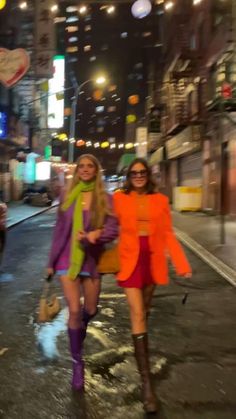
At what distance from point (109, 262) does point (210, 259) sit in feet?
27.3

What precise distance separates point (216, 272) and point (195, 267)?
2.43 ft

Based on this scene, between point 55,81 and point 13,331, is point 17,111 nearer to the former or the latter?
point 55,81

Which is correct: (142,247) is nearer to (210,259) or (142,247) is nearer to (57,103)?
(210,259)

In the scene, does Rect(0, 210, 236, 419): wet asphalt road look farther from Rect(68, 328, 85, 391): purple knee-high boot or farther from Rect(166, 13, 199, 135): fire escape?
Rect(166, 13, 199, 135): fire escape

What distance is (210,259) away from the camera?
491 inches

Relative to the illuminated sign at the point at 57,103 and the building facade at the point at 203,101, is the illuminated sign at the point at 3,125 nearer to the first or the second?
the building facade at the point at 203,101

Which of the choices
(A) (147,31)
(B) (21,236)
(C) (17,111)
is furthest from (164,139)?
(B) (21,236)

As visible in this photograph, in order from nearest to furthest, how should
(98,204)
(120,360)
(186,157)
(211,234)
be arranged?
(98,204) < (120,360) < (211,234) < (186,157)

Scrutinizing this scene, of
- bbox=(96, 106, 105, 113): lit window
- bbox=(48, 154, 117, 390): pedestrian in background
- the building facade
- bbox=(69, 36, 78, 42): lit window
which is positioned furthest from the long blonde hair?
bbox=(96, 106, 105, 113): lit window

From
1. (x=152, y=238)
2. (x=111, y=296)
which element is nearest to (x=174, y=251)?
(x=152, y=238)

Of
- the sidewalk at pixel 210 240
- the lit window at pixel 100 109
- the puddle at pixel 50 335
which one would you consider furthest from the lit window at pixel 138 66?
the puddle at pixel 50 335

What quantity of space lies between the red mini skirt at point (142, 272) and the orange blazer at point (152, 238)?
0.03m

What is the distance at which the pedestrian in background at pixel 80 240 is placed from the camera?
4.39 metres

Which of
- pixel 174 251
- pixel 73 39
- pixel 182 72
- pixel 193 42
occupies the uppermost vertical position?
pixel 73 39
